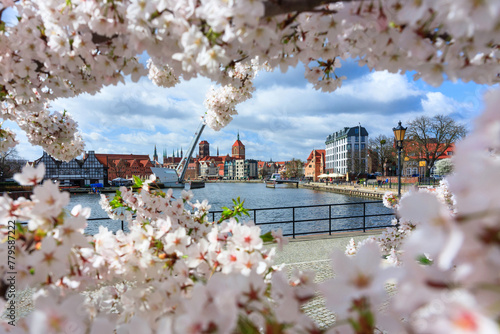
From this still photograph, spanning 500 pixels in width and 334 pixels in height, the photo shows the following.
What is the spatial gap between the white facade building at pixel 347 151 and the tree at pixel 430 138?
2951cm

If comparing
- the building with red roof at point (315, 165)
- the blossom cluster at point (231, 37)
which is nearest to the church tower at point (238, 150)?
the building with red roof at point (315, 165)

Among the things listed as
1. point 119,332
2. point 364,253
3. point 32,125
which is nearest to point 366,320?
point 364,253

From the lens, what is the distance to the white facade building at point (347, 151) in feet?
233

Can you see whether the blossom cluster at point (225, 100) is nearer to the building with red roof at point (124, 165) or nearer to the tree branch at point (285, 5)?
the tree branch at point (285, 5)

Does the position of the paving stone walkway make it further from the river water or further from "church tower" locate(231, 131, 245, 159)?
"church tower" locate(231, 131, 245, 159)

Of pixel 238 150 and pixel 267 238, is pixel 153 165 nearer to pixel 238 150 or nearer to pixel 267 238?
pixel 238 150

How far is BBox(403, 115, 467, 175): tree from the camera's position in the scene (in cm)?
3600

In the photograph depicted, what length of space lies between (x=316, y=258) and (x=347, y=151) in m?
81.5

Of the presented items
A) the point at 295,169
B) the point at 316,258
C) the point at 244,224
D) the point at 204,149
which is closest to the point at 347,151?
the point at 295,169

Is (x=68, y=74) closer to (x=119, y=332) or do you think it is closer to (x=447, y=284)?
(x=119, y=332)

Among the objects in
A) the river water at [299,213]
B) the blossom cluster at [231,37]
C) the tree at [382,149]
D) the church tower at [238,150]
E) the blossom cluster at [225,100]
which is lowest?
the river water at [299,213]

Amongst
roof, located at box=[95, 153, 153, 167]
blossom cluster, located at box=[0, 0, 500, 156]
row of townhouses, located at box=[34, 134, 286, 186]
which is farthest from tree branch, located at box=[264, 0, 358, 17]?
roof, located at box=[95, 153, 153, 167]

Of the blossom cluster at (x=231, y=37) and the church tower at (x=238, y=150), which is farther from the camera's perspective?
the church tower at (x=238, y=150)

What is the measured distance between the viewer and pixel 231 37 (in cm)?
105
